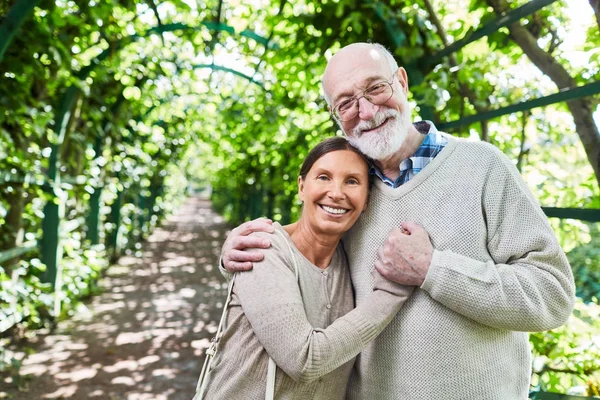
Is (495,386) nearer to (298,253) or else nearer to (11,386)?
(298,253)

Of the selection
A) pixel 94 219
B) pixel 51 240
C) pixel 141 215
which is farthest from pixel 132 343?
pixel 141 215

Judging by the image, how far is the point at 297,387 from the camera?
1524mm

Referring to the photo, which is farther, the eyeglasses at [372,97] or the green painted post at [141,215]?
the green painted post at [141,215]

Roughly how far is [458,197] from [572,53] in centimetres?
130

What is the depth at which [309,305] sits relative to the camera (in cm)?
156

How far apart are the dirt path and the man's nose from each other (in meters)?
3.45

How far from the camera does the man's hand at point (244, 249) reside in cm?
155

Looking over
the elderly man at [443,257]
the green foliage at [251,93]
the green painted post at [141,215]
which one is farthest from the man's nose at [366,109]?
the green painted post at [141,215]

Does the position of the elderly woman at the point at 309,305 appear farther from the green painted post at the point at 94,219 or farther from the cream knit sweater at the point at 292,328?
the green painted post at the point at 94,219

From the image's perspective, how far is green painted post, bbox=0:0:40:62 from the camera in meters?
3.19

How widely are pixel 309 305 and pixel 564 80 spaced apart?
1690 mm

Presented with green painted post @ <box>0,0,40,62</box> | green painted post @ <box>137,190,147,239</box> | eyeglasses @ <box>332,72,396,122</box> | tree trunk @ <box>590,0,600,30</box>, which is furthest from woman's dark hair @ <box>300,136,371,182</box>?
green painted post @ <box>137,190,147,239</box>

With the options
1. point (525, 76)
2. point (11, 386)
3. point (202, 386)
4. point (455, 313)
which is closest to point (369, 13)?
point (525, 76)

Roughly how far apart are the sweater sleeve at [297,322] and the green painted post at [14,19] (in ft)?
8.62
